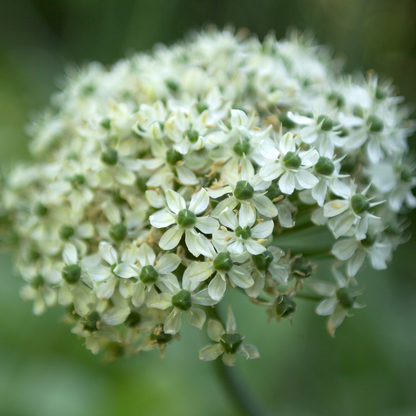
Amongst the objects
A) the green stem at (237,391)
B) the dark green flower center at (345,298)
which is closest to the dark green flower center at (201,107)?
the dark green flower center at (345,298)

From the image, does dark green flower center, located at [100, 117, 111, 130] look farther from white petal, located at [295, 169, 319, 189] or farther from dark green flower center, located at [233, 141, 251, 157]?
white petal, located at [295, 169, 319, 189]

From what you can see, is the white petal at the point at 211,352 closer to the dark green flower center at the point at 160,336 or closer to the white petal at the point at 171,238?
the dark green flower center at the point at 160,336

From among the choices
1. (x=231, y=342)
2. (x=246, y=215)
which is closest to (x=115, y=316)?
(x=231, y=342)

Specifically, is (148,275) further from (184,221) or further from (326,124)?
(326,124)

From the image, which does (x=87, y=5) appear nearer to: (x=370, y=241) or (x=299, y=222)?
(x=299, y=222)

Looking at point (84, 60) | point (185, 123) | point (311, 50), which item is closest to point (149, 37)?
point (84, 60)

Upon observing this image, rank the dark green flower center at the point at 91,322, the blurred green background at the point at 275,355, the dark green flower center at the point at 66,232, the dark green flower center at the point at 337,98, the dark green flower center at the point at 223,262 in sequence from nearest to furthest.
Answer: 1. the dark green flower center at the point at 223,262
2. the dark green flower center at the point at 91,322
3. the dark green flower center at the point at 66,232
4. the dark green flower center at the point at 337,98
5. the blurred green background at the point at 275,355
